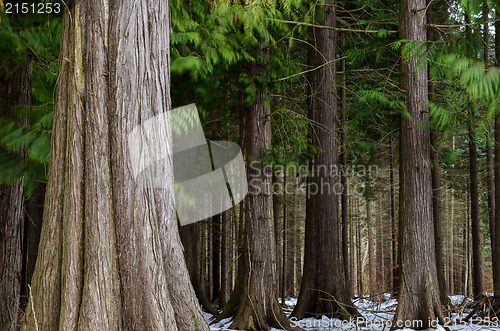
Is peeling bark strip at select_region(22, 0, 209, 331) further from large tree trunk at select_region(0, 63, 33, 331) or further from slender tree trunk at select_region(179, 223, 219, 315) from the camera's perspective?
slender tree trunk at select_region(179, 223, 219, 315)

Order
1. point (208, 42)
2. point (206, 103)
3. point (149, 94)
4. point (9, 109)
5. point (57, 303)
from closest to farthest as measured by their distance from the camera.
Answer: point (57, 303) → point (149, 94) → point (9, 109) → point (208, 42) → point (206, 103)

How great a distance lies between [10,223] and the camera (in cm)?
534

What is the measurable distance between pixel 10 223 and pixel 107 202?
2.76 metres

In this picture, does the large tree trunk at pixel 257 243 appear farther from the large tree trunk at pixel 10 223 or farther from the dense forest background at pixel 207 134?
the large tree trunk at pixel 10 223

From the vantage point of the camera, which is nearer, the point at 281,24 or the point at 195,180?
the point at 281,24

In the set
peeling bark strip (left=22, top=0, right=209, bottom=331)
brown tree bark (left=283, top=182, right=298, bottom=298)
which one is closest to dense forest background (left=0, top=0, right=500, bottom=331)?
peeling bark strip (left=22, top=0, right=209, bottom=331)

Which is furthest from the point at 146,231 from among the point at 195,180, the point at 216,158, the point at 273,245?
the point at 195,180

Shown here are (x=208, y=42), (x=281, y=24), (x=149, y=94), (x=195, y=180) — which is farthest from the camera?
(x=195, y=180)

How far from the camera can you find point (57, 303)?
3.39 m

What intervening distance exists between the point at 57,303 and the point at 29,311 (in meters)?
0.27

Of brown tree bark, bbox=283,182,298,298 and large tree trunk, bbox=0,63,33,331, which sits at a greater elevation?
large tree trunk, bbox=0,63,33,331

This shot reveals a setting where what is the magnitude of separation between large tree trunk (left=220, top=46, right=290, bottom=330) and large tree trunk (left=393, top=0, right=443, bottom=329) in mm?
2188

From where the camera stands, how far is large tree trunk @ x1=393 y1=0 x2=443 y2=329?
6520mm

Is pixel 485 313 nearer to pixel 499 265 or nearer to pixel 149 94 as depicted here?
pixel 499 265
